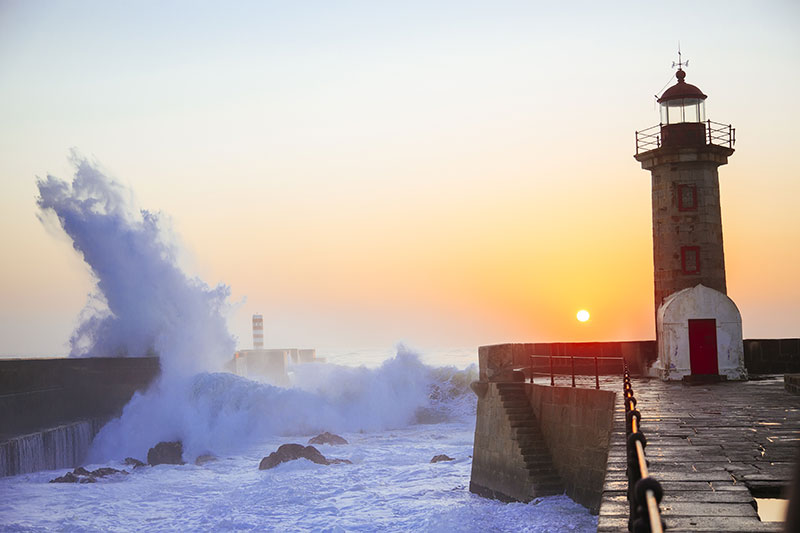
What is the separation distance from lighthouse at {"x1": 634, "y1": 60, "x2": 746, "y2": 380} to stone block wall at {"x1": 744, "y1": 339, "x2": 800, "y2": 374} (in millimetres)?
1712

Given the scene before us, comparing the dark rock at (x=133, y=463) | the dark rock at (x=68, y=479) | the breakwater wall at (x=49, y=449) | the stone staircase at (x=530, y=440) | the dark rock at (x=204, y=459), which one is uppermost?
the stone staircase at (x=530, y=440)

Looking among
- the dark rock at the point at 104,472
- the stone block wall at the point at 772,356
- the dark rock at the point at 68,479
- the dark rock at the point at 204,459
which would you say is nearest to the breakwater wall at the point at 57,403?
the dark rock at the point at 68,479

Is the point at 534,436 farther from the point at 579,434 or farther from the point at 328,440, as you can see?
the point at 328,440

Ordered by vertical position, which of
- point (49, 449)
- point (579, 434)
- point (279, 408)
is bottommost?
point (279, 408)

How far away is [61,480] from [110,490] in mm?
1219

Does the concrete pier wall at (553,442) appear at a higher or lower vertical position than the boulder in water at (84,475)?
higher

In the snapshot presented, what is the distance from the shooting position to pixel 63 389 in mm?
22641

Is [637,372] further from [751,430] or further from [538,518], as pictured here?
[751,430]

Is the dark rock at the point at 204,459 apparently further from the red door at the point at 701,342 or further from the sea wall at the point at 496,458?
the red door at the point at 701,342

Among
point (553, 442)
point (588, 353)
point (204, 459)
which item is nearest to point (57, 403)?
point (204, 459)

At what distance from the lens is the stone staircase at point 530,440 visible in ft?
43.4

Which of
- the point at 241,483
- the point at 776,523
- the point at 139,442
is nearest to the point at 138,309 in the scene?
the point at 139,442

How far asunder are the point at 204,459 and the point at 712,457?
17.5 meters

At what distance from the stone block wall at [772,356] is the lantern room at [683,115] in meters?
4.51
